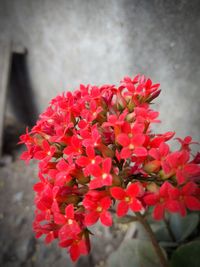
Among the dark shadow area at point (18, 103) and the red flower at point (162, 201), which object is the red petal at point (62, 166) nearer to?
the red flower at point (162, 201)

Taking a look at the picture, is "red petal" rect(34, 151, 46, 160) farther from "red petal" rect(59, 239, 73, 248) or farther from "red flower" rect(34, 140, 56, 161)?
"red petal" rect(59, 239, 73, 248)

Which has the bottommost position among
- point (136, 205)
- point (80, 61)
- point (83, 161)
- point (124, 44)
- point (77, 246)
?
point (77, 246)

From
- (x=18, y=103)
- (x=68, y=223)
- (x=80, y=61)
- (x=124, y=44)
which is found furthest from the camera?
(x=18, y=103)

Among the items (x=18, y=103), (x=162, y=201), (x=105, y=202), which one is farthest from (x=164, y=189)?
(x=18, y=103)

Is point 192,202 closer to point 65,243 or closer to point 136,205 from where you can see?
point 136,205

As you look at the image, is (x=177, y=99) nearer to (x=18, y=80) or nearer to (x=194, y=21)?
(x=194, y=21)

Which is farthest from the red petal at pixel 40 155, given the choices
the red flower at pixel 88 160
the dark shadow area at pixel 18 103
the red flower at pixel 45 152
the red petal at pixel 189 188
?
the dark shadow area at pixel 18 103

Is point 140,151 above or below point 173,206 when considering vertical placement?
above
